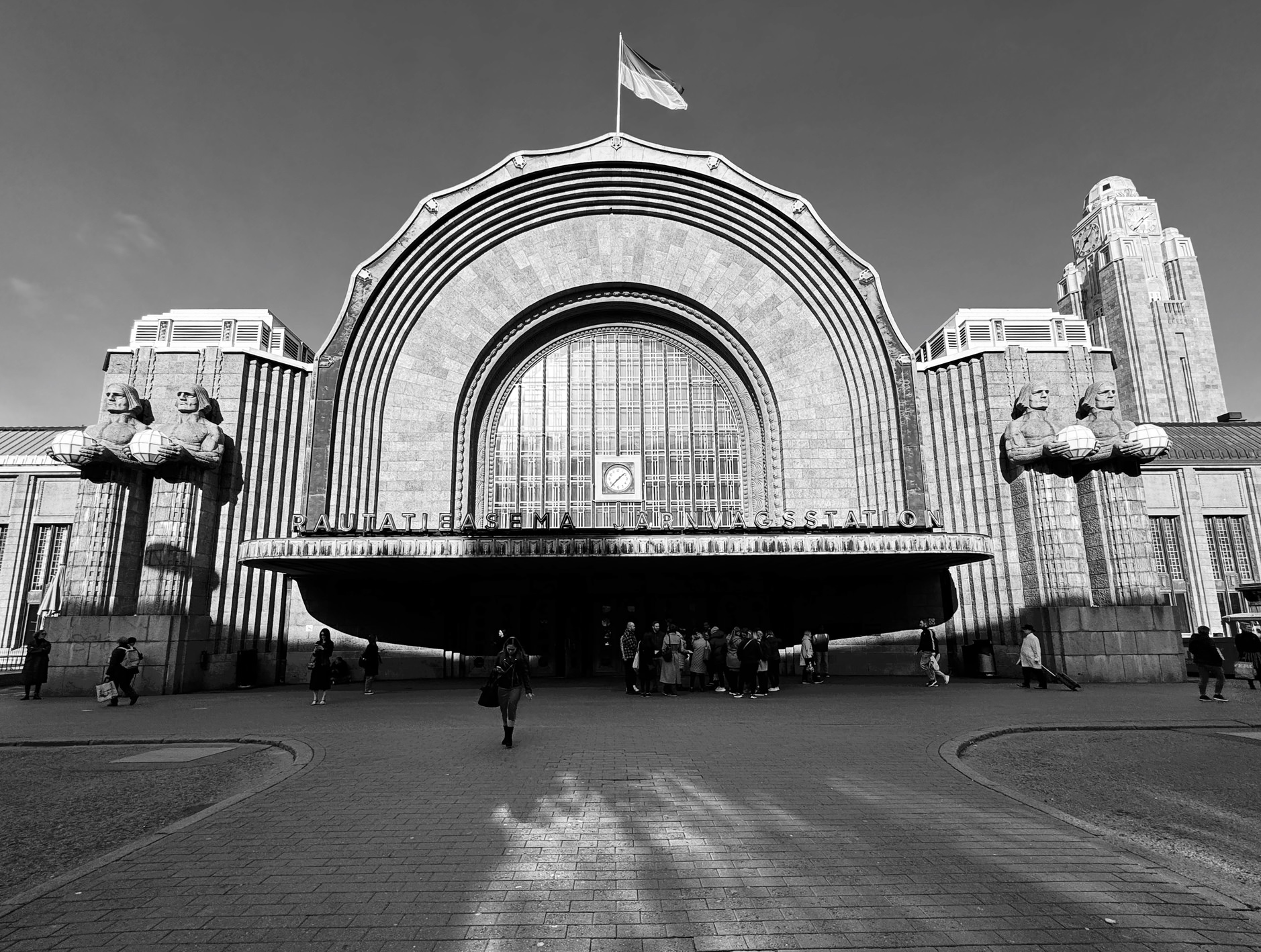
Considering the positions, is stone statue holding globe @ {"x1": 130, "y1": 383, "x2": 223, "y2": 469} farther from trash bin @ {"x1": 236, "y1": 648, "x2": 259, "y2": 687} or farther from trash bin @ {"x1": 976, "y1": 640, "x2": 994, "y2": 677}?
trash bin @ {"x1": 976, "y1": 640, "x2": 994, "y2": 677}

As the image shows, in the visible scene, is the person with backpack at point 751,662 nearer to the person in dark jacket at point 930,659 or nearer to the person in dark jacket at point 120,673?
the person in dark jacket at point 930,659

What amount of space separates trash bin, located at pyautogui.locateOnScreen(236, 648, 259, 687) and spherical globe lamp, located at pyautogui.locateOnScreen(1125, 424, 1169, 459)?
92.0 feet

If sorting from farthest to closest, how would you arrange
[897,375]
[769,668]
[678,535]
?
[897,375]
[678,535]
[769,668]

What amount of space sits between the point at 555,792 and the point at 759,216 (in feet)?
80.2

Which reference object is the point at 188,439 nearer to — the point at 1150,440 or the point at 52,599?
the point at 52,599

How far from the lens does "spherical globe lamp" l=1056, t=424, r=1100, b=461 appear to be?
22391 mm

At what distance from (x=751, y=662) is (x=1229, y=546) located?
35.6 metres

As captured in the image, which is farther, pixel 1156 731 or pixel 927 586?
pixel 927 586

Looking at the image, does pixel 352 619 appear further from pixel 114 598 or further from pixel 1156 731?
pixel 1156 731

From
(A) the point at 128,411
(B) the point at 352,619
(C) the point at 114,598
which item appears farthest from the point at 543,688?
(A) the point at 128,411

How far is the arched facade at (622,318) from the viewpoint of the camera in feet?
85.4

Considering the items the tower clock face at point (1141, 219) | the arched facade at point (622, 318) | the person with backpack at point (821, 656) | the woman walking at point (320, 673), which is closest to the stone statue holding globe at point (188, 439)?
the arched facade at point (622, 318)

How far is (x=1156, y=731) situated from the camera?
40.5 ft

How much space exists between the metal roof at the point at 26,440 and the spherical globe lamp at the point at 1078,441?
1666 inches
